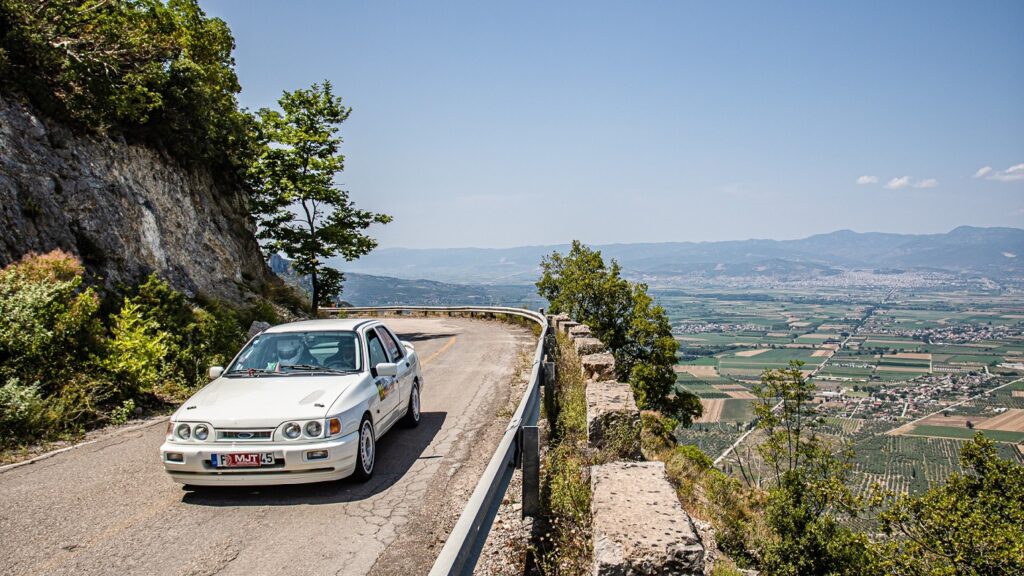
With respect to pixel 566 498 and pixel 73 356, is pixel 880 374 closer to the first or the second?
pixel 566 498

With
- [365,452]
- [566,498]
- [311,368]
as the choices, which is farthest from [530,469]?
[311,368]

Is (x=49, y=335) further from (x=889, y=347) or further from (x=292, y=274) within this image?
(x=889, y=347)

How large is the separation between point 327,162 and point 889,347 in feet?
410

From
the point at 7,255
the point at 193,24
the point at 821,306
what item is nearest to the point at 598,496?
the point at 7,255

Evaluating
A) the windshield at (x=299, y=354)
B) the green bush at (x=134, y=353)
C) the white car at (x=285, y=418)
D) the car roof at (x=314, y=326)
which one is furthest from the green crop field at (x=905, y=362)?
the white car at (x=285, y=418)

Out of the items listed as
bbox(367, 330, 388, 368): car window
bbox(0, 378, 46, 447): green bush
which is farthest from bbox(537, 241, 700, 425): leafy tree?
bbox(0, 378, 46, 447): green bush

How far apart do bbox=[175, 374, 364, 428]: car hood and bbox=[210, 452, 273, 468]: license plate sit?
266 millimetres

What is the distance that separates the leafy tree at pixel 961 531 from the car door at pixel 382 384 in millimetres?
16982

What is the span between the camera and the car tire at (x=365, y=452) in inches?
227

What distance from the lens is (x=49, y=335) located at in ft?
28.5

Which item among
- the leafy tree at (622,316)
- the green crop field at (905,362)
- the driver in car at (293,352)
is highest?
Result: the driver in car at (293,352)

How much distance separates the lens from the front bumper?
518 centimetres

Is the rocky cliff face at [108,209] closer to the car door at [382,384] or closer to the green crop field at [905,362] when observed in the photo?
the car door at [382,384]

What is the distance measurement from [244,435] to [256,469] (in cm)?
33
